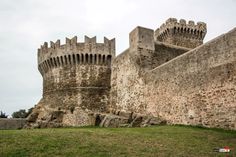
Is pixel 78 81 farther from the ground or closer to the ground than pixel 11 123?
farther from the ground

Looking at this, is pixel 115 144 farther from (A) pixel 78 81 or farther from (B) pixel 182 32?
(B) pixel 182 32

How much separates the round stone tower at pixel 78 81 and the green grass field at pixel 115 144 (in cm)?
1307

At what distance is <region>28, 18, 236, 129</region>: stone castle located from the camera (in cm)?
1367

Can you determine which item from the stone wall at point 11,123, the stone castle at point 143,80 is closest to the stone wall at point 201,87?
the stone castle at point 143,80

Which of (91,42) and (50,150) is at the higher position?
(91,42)

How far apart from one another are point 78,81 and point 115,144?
51.6ft

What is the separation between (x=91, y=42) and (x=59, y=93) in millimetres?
4569

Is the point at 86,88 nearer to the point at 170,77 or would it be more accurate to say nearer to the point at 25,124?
the point at 25,124

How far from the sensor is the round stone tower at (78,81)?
2469cm

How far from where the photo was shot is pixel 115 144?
9.96 m

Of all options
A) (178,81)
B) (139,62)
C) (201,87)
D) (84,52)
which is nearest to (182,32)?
(84,52)

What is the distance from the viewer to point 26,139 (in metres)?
10.3

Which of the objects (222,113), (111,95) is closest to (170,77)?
(222,113)

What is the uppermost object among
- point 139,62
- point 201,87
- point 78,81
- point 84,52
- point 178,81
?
point 84,52
